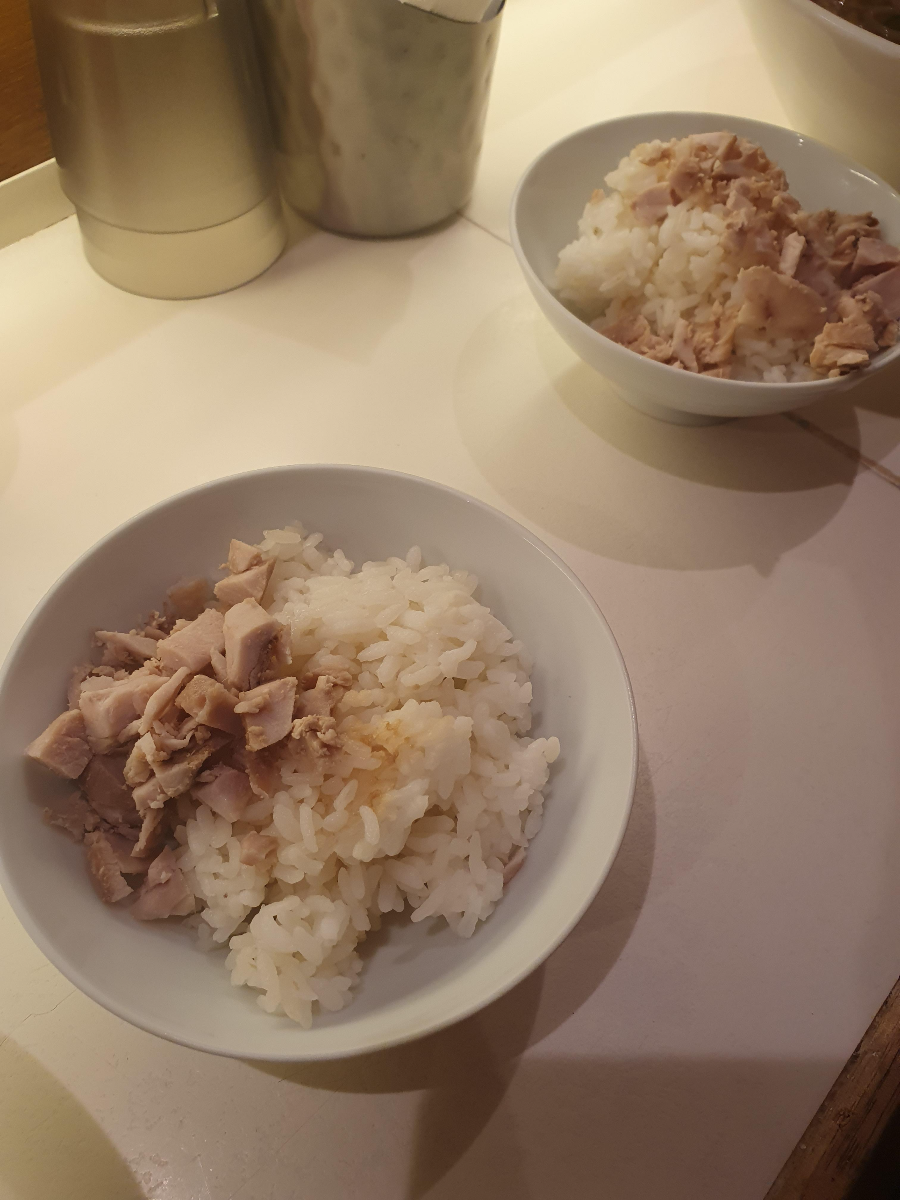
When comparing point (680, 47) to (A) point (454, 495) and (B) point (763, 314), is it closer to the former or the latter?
(B) point (763, 314)

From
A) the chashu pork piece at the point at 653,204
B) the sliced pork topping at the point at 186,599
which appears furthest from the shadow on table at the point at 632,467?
the sliced pork topping at the point at 186,599

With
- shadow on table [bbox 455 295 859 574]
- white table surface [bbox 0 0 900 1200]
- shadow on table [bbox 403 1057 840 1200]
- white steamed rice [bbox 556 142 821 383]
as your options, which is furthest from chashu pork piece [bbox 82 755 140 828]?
white steamed rice [bbox 556 142 821 383]

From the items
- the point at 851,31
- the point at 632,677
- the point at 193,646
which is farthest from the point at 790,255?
the point at 193,646

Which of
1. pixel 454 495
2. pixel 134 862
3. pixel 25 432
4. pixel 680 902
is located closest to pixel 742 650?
pixel 680 902

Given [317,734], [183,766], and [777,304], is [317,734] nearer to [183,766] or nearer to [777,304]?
[183,766]

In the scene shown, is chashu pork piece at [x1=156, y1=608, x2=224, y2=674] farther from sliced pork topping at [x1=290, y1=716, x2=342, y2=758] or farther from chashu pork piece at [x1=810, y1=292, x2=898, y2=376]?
chashu pork piece at [x1=810, y1=292, x2=898, y2=376]

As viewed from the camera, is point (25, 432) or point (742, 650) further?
point (25, 432)
